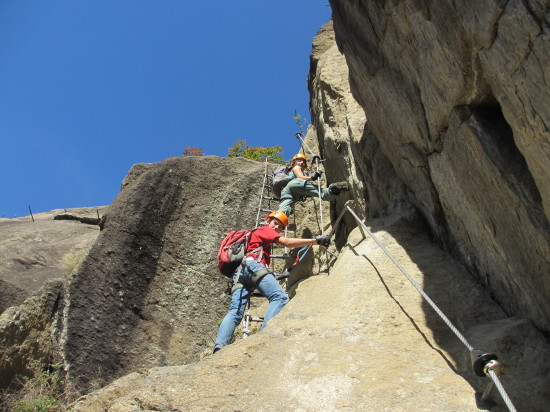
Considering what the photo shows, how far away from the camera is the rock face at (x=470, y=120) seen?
4449mm

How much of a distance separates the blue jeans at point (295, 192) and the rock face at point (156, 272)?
161 centimetres

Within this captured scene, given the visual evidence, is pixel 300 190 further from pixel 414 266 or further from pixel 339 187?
pixel 414 266

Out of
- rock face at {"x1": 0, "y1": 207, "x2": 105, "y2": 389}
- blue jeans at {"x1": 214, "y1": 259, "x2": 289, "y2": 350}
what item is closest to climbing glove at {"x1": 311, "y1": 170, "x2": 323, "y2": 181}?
blue jeans at {"x1": 214, "y1": 259, "x2": 289, "y2": 350}

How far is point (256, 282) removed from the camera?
7.64 metres

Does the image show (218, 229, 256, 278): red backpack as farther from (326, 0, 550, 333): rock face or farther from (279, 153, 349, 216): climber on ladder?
(279, 153, 349, 216): climber on ladder

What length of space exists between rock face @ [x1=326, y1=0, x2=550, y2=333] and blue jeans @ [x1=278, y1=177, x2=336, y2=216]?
307cm

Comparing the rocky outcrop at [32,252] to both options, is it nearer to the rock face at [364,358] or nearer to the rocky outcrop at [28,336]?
the rocky outcrop at [28,336]

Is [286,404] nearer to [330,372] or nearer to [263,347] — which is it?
[330,372]

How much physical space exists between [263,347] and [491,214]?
2.63 meters

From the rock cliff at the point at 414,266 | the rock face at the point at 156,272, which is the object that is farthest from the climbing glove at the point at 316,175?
the rock face at the point at 156,272

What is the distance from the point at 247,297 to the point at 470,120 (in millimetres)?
3719

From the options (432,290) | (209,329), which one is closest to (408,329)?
(432,290)

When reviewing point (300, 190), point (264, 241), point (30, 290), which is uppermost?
point (300, 190)

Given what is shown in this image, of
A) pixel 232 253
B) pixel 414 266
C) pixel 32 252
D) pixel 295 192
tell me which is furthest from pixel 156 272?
pixel 414 266
